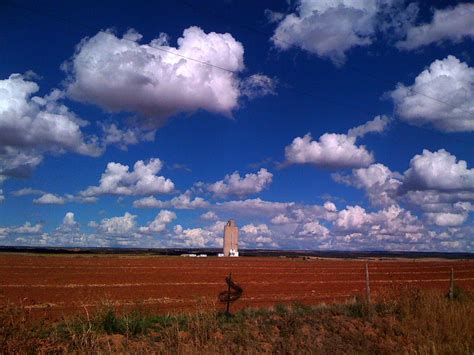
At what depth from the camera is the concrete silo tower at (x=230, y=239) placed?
431 ft

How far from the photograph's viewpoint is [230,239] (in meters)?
131

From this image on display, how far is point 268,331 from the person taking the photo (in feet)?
44.4

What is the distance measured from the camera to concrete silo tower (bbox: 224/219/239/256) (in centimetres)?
13138

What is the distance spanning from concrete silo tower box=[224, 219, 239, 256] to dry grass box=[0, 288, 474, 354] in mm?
114581

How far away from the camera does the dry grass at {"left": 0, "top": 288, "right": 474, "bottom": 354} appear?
374 inches

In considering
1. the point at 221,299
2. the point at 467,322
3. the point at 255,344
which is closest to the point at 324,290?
the point at 221,299

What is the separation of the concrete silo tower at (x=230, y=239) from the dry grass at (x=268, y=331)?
115 meters

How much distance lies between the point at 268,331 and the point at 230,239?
389ft

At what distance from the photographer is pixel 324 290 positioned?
36.0m

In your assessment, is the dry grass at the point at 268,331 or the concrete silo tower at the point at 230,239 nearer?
the dry grass at the point at 268,331

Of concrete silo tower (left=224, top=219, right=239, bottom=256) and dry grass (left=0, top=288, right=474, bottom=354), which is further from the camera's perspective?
concrete silo tower (left=224, top=219, right=239, bottom=256)

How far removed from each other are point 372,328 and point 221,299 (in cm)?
1380

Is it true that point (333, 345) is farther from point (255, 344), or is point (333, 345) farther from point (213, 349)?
point (213, 349)

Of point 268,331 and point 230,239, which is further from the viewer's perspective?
point 230,239
